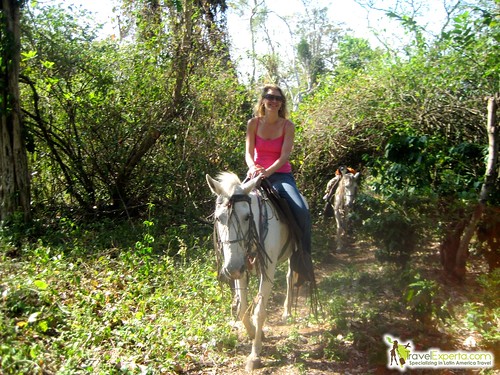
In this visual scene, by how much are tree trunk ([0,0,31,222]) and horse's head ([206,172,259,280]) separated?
17.1 feet

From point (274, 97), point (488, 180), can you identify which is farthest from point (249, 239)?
point (488, 180)

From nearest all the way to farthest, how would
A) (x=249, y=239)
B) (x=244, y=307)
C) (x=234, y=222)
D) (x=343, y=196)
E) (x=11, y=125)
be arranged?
(x=234, y=222)
(x=249, y=239)
(x=244, y=307)
(x=11, y=125)
(x=343, y=196)

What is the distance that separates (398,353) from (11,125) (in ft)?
23.8

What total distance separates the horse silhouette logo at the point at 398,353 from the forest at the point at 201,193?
10 centimetres

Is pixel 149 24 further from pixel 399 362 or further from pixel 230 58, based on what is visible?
pixel 399 362

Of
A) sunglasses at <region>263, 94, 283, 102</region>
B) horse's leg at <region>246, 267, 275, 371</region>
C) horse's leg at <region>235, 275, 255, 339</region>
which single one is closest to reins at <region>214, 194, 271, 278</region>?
horse's leg at <region>246, 267, 275, 371</region>

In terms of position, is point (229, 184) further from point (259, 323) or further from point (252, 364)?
point (252, 364)

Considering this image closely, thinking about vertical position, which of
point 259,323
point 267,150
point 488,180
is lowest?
point 259,323

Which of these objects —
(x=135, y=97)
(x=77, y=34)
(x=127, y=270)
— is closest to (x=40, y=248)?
(x=127, y=270)

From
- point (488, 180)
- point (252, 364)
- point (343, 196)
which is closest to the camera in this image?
point (252, 364)

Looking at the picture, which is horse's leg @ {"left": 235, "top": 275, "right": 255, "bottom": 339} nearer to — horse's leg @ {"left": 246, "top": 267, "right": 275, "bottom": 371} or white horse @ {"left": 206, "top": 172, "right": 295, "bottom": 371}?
white horse @ {"left": 206, "top": 172, "right": 295, "bottom": 371}

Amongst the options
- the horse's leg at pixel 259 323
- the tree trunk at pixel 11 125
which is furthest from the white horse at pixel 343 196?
the tree trunk at pixel 11 125

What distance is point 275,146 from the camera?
471 centimetres

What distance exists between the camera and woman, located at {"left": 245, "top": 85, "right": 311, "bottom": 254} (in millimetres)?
4582
